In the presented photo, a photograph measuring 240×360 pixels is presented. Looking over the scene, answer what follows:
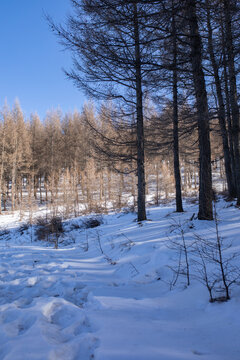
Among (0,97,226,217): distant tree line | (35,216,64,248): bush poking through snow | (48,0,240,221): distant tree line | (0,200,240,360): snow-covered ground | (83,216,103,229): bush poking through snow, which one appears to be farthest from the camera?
(83,216,103,229): bush poking through snow

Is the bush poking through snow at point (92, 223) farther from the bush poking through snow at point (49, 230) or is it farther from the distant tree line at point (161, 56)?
the distant tree line at point (161, 56)

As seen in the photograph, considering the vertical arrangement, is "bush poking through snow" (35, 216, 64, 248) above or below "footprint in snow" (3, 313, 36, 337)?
below

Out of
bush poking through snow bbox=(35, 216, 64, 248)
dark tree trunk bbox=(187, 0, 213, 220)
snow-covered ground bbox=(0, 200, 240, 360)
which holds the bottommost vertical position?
bush poking through snow bbox=(35, 216, 64, 248)

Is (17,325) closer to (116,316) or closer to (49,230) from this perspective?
(116,316)

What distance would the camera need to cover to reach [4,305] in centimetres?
208

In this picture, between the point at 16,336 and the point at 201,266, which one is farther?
the point at 201,266

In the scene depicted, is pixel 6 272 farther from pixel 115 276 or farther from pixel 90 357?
pixel 90 357

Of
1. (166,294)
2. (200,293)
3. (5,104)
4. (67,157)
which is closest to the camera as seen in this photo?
(200,293)

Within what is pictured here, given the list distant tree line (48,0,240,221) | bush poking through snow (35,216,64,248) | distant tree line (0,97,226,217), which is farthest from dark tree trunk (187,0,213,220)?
bush poking through snow (35,216,64,248)

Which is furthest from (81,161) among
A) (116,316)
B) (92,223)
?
(116,316)

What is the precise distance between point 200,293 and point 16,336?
193 centimetres

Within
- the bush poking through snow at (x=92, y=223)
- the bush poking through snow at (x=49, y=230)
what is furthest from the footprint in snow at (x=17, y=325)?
the bush poking through snow at (x=92, y=223)

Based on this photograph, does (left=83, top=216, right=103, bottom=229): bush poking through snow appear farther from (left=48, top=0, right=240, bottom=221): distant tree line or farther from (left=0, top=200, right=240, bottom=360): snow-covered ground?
(left=0, top=200, right=240, bottom=360): snow-covered ground

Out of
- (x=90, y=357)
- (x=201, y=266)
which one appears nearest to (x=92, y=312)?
(x=90, y=357)
